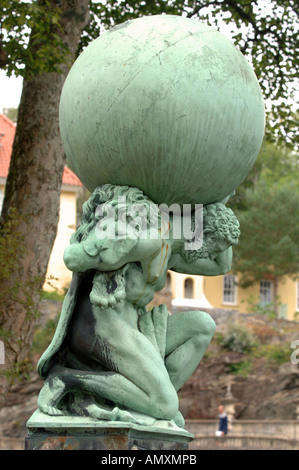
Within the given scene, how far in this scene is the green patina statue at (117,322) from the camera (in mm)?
5230

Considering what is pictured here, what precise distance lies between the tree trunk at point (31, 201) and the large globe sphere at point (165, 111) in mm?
5769

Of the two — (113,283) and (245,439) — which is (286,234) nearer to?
(245,439)

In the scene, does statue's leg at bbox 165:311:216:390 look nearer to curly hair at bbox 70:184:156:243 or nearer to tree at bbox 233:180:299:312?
curly hair at bbox 70:184:156:243

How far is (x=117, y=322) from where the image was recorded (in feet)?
17.5

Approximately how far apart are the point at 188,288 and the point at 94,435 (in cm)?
3602

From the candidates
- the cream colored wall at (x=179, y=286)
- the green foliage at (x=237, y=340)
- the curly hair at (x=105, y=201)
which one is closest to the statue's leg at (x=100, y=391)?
the curly hair at (x=105, y=201)

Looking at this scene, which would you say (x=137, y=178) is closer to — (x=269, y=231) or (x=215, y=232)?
(x=215, y=232)

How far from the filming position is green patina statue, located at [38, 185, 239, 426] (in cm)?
523

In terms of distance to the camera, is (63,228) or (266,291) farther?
(266,291)

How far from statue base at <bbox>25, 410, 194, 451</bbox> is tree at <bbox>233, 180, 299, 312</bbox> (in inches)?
1337

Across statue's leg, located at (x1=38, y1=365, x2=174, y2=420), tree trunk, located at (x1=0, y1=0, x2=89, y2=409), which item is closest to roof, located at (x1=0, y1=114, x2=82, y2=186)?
tree trunk, located at (x1=0, y1=0, x2=89, y2=409)

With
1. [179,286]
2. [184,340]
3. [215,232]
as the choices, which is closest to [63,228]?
[179,286]

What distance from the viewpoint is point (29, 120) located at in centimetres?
1166

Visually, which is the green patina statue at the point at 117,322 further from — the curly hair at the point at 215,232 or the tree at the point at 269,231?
the tree at the point at 269,231
